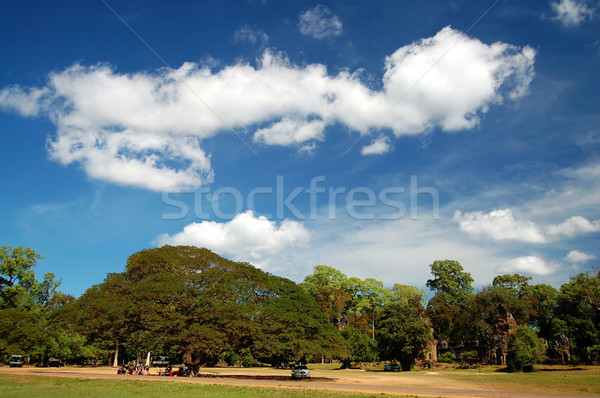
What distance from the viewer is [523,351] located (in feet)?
155

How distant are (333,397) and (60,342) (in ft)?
194

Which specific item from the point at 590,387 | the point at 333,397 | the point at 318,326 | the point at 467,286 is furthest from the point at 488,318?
the point at 333,397

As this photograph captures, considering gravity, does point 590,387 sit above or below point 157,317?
below

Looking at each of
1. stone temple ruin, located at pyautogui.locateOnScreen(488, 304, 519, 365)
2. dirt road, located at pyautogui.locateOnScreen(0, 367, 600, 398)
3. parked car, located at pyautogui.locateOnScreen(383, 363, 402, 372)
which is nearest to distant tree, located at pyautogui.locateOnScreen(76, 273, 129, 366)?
dirt road, located at pyautogui.locateOnScreen(0, 367, 600, 398)

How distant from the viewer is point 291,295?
37.7m

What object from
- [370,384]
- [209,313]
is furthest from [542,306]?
[209,313]

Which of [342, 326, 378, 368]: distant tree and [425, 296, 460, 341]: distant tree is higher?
[425, 296, 460, 341]: distant tree

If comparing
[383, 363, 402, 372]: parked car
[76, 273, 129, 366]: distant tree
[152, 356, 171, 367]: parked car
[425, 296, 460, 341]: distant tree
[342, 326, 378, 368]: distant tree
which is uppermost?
[76, 273, 129, 366]: distant tree

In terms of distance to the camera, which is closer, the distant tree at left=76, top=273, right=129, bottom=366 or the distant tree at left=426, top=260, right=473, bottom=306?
the distant tree at left=76, top=273, right=129, bottom=366

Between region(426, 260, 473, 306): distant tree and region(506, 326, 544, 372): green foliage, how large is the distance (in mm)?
40762

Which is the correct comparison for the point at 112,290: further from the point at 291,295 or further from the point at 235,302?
the point at 291,295

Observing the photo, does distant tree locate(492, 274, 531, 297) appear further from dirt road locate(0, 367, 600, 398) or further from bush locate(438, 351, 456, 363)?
dirt road locate(0, 367, 600, 398)

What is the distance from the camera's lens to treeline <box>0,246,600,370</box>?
32938 millimetres

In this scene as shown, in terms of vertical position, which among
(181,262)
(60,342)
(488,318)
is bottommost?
(60,342)
